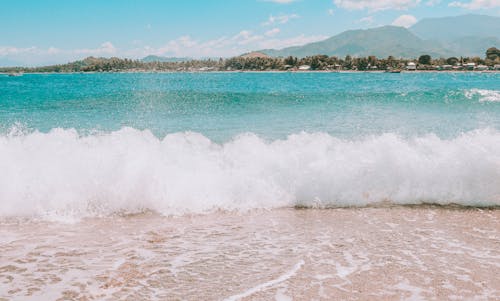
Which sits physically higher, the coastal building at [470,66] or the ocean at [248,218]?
the coastal building at [470,66]

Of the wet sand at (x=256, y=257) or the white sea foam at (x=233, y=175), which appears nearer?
the wet sand at (x=256, y=257)

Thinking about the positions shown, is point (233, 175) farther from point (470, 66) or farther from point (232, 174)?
point (470, 66)

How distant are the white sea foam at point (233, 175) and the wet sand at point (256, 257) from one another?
0.80m

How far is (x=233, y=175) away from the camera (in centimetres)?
1012

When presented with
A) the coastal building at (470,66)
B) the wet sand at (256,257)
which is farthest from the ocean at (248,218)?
the coastal building at (470,66)

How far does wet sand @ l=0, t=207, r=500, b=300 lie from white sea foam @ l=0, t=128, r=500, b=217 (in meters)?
0.80

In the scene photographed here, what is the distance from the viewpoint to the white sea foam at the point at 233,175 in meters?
9.02

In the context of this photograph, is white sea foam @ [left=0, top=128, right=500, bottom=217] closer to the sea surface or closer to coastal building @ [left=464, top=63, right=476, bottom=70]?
the sea surface

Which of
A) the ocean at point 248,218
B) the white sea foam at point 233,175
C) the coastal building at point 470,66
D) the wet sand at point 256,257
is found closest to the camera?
the wet sand at point 256,257

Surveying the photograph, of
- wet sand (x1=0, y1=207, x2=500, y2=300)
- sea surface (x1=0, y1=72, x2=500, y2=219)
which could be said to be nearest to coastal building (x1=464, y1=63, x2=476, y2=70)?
sea surface (x1=0, y1=72, x2=500, y2=219)

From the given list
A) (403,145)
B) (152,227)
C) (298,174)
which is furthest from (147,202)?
(403,145)

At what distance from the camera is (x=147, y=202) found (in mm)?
9016

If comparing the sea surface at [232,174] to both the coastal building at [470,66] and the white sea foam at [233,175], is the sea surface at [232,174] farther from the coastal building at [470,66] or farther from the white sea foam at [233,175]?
the coastal building at [470,66]

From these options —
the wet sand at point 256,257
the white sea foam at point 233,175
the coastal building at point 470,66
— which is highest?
the coastal building at point 470,66
